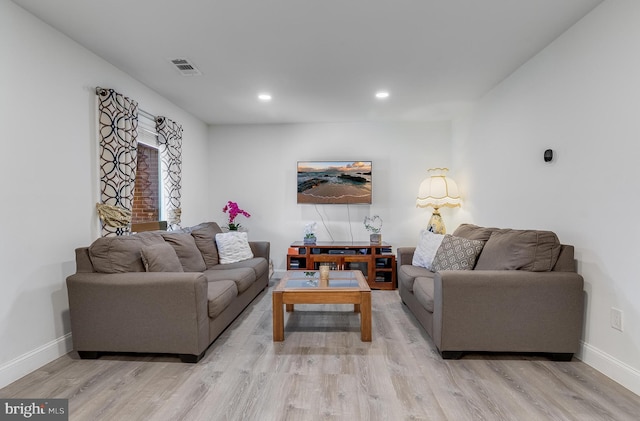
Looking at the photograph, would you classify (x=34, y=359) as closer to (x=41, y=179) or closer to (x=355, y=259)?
(x=41, y=179)

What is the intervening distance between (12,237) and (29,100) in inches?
37.2

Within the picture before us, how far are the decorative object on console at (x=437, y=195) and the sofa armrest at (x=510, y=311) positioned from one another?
213 cm

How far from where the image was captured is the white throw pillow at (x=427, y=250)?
131 inches

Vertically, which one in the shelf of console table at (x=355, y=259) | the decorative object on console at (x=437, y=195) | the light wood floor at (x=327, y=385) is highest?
the decorative object on console at (x=437, y=195)

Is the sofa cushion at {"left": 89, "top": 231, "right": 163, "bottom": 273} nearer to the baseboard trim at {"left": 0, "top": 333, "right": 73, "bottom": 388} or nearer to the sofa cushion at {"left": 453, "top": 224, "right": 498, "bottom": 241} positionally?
the baseboard trim at {"left": 0, "top": 333, "right": 73, "bottom": 388}

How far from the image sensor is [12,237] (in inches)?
80.0

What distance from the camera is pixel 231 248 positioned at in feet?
12.5

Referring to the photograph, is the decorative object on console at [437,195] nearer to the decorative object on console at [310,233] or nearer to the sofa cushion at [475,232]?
the sofa cushion at [475,232]

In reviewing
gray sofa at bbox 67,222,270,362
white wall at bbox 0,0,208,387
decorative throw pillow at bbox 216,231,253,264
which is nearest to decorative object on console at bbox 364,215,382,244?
decorative throw pillow at bbox 216,231,253,264

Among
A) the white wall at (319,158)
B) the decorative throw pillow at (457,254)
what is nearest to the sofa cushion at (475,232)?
the decorative throw pillow at (457,254)

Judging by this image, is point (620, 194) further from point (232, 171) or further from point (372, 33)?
point (232, 171)

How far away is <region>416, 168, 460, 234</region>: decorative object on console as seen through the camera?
4.33m

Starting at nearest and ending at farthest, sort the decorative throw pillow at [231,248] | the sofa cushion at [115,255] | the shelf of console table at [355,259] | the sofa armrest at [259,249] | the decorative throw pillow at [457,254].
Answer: the sofa cushion at [115,255] < the decorative throw pillow at [457,254] < the decorative throw pillow at [231,248] < the sofa armrest at [259,249] < the shelf of console table at [355,259]

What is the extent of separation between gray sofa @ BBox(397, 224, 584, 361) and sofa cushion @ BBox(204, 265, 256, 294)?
179 cm
